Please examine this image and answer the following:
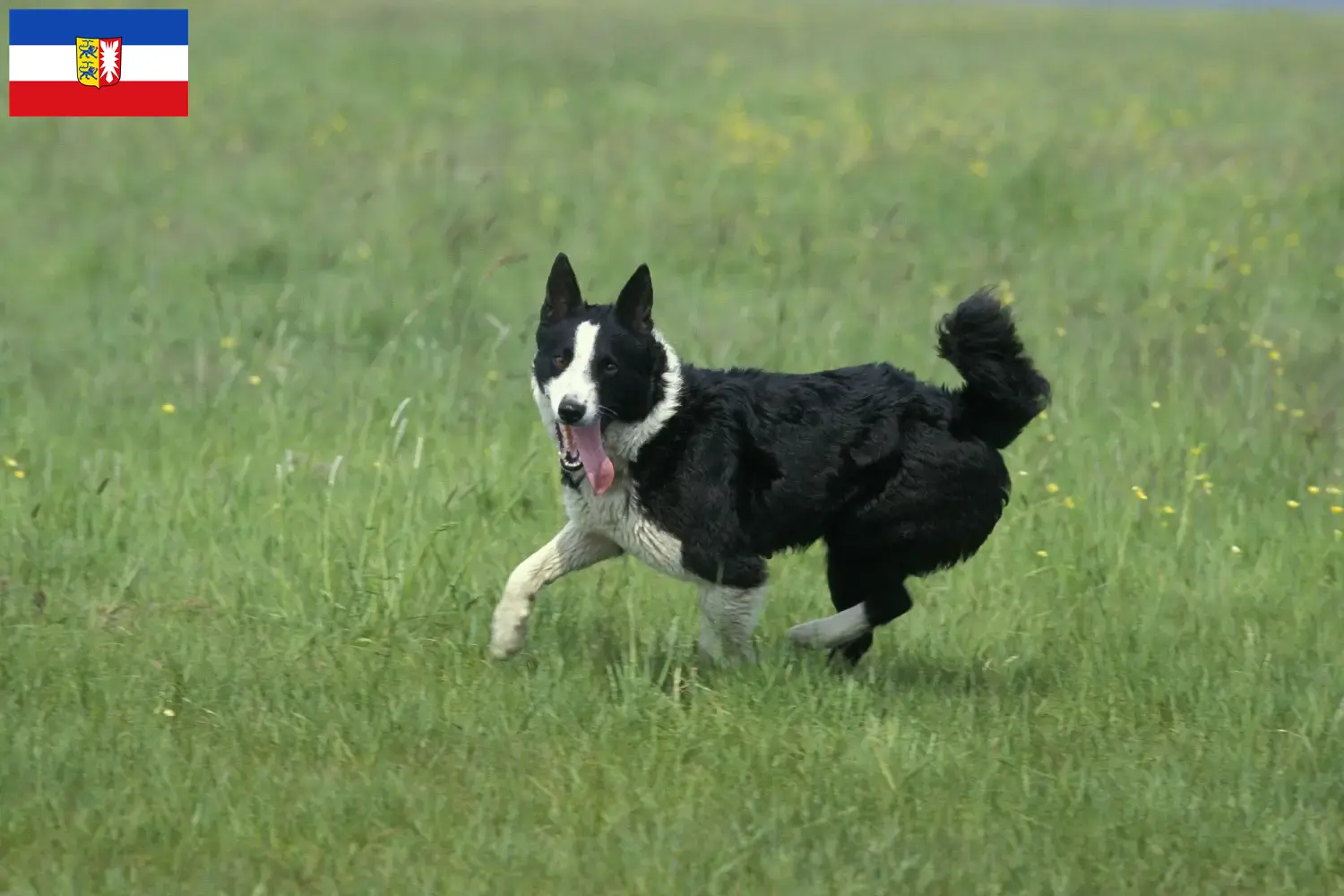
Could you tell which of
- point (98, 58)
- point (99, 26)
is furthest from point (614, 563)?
point (99, 26)

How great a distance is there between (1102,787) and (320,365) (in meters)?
5.72

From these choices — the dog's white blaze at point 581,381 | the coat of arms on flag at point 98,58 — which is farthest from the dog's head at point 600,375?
the coat of arms on flag at point 98,58

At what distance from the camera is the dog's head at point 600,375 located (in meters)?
5.03

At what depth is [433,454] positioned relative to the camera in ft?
24.4

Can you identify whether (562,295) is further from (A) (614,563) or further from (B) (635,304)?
(A) (614,563)

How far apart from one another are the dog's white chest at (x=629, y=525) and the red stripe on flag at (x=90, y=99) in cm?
1271

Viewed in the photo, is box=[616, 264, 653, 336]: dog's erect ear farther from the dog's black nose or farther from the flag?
the flag

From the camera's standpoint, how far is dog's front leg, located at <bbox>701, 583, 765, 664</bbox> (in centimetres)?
526

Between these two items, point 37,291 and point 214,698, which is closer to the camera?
point 214,698

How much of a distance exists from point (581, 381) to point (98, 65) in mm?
10894

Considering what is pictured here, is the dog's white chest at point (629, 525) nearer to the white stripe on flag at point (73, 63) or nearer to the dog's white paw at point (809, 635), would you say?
the dog's white paw at point (809, 635)

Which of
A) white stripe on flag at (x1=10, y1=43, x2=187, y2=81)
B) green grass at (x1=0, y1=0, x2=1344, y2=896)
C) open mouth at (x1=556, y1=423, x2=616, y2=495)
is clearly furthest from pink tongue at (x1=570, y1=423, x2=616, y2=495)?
white stripe on flag at (x1=10, y1=43, x2=187, y2=81)

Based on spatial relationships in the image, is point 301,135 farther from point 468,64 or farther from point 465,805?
point 465,805

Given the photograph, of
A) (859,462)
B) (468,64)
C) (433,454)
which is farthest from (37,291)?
(468,64)
